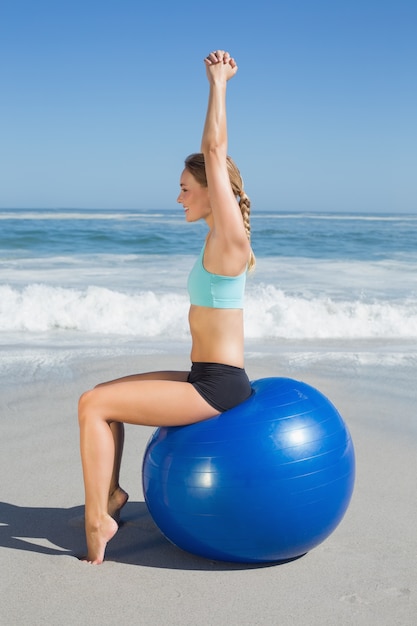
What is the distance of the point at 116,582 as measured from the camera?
3182mm

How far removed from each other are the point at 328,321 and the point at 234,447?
6.33 metres

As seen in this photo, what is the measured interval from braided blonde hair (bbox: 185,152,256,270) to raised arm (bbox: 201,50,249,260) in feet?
0.30

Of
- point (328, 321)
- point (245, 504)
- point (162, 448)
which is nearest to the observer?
point (245, 504)

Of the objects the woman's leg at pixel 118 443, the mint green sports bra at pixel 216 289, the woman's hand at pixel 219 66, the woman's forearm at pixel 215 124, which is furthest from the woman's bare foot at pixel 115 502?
the woman's hand at pixel 219 66

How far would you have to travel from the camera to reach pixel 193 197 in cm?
346

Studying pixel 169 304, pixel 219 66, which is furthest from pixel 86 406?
pixel 169 304

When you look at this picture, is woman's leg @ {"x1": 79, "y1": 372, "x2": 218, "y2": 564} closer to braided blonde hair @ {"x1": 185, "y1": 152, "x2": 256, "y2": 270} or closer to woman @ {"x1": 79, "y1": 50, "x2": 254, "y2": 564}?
woman @ {"x1": 79, "y1": 50, "x2": 254, "y2": 564}

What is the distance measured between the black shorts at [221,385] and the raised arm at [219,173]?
510 mm

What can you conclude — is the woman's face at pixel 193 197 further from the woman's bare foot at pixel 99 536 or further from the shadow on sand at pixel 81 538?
the shadow on sand at pixel 81 538

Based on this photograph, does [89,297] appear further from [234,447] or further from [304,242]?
[304,242]

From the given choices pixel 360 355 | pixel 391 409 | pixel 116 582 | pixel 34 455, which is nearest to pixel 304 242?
pixel 360 355

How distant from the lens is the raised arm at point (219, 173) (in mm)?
3176

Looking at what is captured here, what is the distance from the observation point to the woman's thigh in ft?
10.7

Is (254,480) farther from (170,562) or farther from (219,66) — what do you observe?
(219,66)
